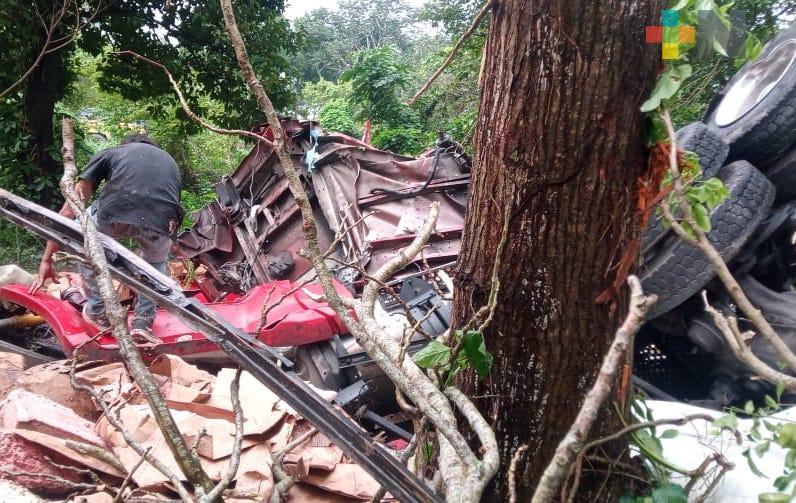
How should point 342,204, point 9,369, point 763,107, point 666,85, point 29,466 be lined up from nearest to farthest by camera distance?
point 666,85
point 29,466
point 9,369
point 763,107
point 342,204

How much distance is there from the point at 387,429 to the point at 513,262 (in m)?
1.86

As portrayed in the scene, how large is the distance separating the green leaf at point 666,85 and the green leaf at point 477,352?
63 cm

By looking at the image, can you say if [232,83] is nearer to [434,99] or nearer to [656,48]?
[434,99]

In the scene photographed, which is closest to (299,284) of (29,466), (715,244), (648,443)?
(29,466)

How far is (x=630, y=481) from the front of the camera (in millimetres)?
1566

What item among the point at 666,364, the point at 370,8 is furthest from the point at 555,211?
the point at 370,8

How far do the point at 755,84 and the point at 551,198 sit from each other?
275 cm

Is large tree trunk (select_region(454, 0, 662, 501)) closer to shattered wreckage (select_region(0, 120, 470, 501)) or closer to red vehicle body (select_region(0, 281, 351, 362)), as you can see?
shattered wreckage (select_region(0, 120, 470, 501))

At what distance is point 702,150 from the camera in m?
2.94

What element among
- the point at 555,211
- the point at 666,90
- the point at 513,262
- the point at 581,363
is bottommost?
the point at 581,363

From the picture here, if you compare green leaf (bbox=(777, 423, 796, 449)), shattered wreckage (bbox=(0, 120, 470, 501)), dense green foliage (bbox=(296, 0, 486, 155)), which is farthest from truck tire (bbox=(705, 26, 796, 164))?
dense green foliage (bbox=(296, 0, 486, 155))

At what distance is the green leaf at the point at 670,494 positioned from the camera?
1.46m

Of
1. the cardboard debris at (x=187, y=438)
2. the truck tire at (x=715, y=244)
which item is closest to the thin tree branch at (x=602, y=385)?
the cardboard debris at (x=187, y=438)

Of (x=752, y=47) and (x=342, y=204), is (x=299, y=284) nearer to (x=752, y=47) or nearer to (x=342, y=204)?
(x=342, y=204)
